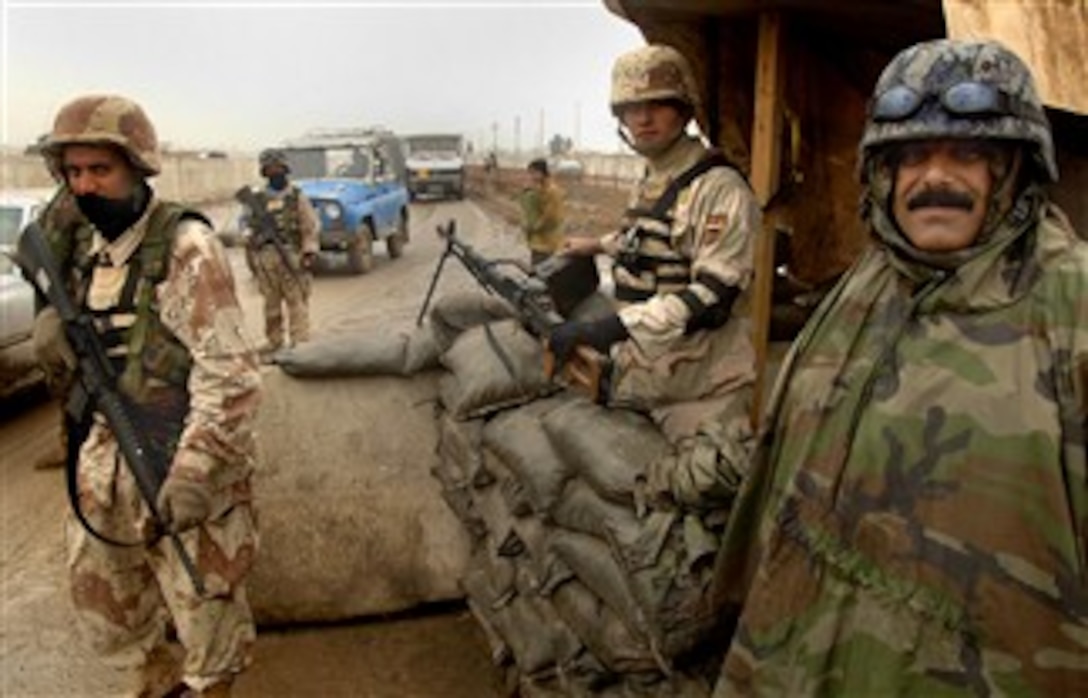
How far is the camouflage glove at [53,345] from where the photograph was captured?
266 centimetres

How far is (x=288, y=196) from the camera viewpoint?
27.2ft

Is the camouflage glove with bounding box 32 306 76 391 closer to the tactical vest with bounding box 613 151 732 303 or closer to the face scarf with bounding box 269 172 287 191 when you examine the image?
the tactical vest with bounding box 613 151 732 303

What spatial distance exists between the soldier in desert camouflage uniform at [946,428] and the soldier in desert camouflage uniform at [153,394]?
1618mm

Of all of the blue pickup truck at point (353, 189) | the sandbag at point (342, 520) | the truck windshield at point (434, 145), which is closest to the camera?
the sandbag at point (342, 520)

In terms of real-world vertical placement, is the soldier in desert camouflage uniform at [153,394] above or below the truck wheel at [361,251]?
above

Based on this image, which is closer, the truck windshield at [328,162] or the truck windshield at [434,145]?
the truck windshield at [328,162]

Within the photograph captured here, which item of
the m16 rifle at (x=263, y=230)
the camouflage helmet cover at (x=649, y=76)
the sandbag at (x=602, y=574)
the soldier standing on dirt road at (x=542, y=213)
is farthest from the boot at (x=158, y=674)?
the soldier standing on dirt road at (x=542, y=213)

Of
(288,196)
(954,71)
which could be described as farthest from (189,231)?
(288,196)

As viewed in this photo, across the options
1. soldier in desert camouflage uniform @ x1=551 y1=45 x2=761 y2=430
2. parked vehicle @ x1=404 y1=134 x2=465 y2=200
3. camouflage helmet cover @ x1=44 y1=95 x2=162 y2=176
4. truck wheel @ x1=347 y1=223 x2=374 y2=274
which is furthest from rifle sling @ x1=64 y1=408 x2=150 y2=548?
parked vehicle @ x1=404 y1=134 x2=465 y2=200

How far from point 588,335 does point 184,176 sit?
33.8m

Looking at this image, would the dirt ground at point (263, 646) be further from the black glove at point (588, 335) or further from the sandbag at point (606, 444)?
the black glove at point (588, 335)

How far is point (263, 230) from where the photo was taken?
8.04 metres

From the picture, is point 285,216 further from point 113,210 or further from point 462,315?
point 113,210

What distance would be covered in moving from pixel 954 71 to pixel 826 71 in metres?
2.62
